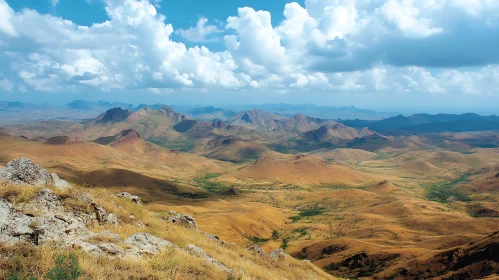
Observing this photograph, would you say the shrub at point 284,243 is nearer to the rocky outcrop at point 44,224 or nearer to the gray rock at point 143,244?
the gray rock at point 143,244

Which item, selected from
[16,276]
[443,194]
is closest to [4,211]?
[16,276]

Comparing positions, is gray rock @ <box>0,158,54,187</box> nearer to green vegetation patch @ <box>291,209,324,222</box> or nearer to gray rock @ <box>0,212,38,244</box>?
gray rock @ <box>0,212,38,244</box>

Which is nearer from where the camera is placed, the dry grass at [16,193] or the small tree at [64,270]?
the small tree at [64,270]

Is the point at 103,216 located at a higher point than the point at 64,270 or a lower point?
lower

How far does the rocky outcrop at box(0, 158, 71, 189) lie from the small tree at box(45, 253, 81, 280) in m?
7.93

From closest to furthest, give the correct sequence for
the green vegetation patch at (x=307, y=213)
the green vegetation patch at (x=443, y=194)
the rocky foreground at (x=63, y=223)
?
the rocky foreground at (x=63, y=223) < the green vegetation patch at (x=307, y=213) < the green vegetation patch at (x=443, y=194)

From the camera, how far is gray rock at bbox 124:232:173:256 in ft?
38.2

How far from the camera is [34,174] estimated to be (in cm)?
1534

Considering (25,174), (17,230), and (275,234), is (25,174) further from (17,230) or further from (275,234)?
(275,234)

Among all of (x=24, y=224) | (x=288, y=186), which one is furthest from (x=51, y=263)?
(x=288, y=186)

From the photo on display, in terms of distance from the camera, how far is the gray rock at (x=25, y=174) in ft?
48.0

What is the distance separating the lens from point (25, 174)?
14992 mm

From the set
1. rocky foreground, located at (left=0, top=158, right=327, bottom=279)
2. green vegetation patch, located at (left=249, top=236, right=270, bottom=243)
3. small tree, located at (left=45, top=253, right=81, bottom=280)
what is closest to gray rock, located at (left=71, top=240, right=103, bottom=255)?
rocky foreground, located at (left=0, top=158, right=327, bottom=279)

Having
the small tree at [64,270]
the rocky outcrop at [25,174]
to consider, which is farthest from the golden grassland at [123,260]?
the rocky outcrop at [25,174]
